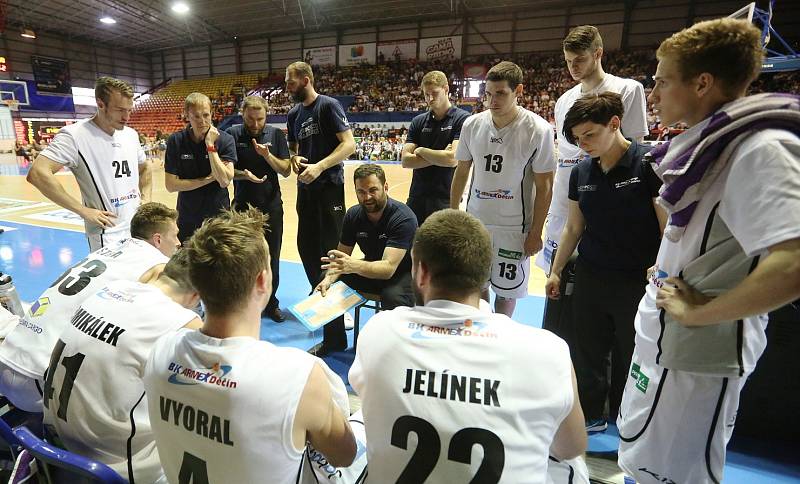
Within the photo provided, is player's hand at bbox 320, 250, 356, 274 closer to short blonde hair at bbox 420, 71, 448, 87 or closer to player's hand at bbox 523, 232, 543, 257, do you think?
player's hand at bbox 523, 232, 543, 257

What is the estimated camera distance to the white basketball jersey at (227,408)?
116 centimetres

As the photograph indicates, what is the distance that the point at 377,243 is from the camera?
3.34 meters

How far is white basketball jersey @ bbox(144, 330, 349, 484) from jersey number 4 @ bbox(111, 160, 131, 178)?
9.33ft

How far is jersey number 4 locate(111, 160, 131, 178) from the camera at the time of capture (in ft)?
11.4

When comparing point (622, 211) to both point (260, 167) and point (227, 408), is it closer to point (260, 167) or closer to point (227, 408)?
point (227, 408)

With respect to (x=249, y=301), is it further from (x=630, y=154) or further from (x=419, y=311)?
(x=630, y=154)

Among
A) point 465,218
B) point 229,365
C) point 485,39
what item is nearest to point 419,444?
point 229,365

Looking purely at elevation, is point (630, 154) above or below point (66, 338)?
above

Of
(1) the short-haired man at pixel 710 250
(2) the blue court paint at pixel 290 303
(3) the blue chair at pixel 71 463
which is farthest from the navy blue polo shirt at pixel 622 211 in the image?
(3) the blue chair at pixel 71 463

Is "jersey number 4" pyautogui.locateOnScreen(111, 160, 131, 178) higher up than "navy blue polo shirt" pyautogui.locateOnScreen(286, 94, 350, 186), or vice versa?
"navy blue polo shirt" pyautogui.locateOnScreen(286, 94, 350, 186)

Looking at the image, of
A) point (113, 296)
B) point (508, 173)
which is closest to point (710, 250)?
point (508, 173)

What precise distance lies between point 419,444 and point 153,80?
130 feet

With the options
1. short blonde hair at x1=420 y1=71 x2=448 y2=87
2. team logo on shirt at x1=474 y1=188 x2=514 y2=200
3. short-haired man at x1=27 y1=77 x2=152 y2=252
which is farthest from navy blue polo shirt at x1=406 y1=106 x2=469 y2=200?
short-haired man at x1=27 y1=77 x2=152 y2=252

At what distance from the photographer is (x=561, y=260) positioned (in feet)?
8.89
